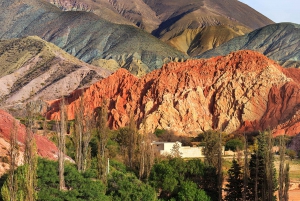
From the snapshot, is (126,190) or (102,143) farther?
(102,143)

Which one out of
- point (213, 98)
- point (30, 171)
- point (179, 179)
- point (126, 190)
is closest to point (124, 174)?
point (126, 190)

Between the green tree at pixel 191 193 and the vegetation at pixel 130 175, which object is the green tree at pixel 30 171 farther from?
the green tree at pixel 191 193

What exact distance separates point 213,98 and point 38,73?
4741cm

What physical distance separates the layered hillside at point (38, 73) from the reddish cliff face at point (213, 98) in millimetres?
19596

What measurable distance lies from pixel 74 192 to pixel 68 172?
68.3 inches

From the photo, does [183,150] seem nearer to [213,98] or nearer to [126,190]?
[213,98]

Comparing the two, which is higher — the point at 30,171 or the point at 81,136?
the point at 81,136

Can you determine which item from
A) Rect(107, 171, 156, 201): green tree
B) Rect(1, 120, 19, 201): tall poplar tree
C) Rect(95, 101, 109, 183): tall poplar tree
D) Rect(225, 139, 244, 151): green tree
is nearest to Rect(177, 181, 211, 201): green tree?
Rect(107, 171, 156, 201): green tree

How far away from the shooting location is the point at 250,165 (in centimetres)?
3478

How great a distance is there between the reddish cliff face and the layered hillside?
19.6 metres

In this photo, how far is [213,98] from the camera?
89875mm

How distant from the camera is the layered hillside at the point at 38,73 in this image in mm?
113000

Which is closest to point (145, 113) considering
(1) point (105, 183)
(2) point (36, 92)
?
(2) point (36, 92)

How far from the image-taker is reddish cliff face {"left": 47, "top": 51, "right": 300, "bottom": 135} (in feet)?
278
